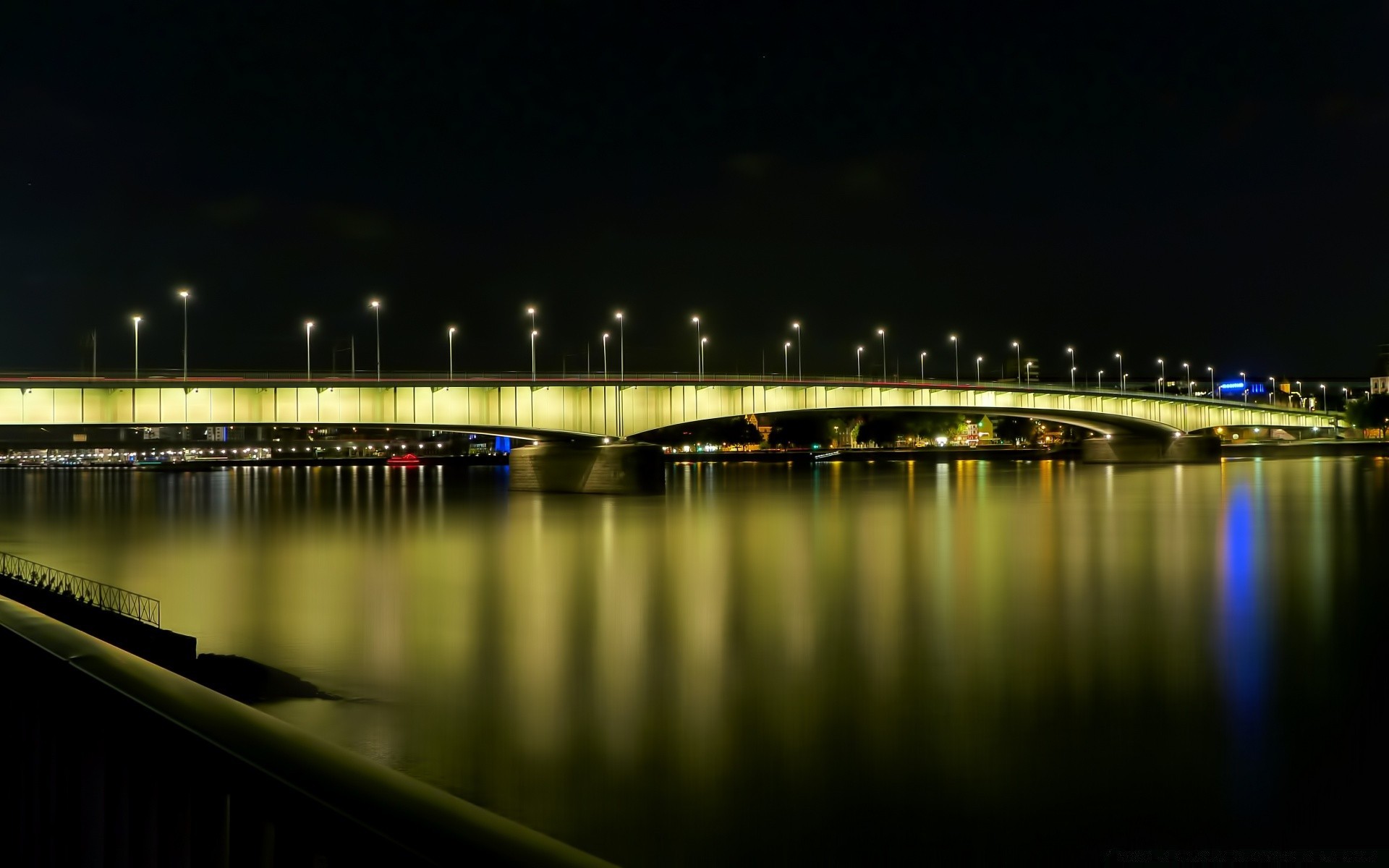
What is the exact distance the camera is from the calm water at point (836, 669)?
11727mm

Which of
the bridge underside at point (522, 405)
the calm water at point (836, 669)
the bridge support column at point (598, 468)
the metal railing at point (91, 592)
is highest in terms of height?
the bridge underside at point (522, 405)

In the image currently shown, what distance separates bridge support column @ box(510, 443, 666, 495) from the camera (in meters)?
75.1

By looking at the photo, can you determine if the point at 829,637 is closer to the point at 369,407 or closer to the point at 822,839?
the point at 822,839

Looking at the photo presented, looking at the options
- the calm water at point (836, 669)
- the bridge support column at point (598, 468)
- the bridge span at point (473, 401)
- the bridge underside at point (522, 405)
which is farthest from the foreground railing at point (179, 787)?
the bridge support column at point (598, 468)

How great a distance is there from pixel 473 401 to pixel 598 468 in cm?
946

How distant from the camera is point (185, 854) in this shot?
3328 millimetres

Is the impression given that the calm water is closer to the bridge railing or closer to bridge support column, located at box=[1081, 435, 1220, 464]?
the bridge railing

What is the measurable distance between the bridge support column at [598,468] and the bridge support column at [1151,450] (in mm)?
71444

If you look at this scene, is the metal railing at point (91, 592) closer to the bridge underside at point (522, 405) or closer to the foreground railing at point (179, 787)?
the foreground railing at point (179, 787)

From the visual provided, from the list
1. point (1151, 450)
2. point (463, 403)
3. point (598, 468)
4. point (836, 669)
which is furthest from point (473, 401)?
point (1151, 450)

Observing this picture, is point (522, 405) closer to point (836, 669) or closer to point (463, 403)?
point (463, 403)

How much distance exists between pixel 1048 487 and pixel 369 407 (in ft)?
157

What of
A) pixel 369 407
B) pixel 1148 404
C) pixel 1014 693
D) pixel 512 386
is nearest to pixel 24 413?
pixel 369 407

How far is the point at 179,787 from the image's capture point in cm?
336
